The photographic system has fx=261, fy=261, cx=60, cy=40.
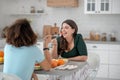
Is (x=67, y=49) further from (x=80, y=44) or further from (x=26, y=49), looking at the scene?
(x=26, y=49)

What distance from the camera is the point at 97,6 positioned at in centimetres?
566

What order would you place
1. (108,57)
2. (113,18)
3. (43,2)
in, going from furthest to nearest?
1. (43,2)
2. (113,18)
3. (108,57)

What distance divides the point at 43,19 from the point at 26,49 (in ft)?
12.9

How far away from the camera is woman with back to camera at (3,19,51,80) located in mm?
2514

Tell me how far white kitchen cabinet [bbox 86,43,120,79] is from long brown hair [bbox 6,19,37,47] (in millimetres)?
3104

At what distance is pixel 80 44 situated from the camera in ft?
11.6

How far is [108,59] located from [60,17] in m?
1.62

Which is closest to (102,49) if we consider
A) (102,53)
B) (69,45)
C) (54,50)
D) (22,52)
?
(102,53)

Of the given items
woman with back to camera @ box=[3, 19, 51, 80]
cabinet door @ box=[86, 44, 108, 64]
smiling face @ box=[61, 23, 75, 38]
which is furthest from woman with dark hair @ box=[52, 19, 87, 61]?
cabinet door @ box=[86, 44, 108, 64]

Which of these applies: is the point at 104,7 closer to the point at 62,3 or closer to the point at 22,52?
the point at 62,3

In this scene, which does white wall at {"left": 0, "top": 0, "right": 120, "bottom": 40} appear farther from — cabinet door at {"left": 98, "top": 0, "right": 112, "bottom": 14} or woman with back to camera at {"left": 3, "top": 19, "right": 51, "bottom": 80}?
woman with back to camera at {"left": 3, "top": 19, "right": 51, "bottom": 80}

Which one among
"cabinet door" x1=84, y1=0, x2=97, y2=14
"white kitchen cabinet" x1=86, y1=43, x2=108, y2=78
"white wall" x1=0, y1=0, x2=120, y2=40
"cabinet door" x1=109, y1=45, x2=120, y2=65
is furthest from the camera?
"white wall" x1=0, y1=0, x2=120, y2=40

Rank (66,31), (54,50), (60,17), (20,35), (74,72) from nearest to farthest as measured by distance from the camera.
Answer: (20,35)
(74,72)
(54,50)
(66,31)
(60,17)

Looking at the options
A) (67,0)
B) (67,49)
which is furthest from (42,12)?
(67,49)
